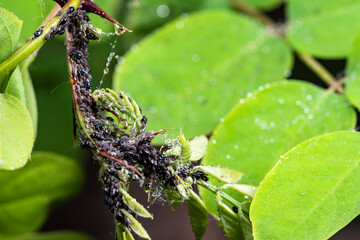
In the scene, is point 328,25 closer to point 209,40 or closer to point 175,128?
point 209,40

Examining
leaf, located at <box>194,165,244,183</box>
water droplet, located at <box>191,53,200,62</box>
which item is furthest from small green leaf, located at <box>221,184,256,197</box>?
water droplet, located at <box>191,53,200,62</box>

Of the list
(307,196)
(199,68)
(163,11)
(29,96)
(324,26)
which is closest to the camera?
(307,196)

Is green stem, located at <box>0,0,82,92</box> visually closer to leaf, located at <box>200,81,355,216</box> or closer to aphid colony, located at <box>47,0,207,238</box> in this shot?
aphid colony, located at <box>47,0,207,238</box>

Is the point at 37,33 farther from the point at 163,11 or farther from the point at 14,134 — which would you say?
the point at 163,11

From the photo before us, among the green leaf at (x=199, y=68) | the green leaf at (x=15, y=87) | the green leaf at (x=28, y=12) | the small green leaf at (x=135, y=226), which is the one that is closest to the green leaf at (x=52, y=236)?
the green leaf at (x=199, y=68)

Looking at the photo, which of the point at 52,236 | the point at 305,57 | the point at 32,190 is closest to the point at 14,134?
the point at 32,190

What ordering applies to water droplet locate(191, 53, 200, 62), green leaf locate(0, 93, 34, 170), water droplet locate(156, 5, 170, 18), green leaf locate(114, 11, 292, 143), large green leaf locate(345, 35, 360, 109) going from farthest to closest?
1. water droplet locate(156, 5, 170, 18)
2. water droplet locate(191, 53, 200, 62)
3. green leaf locate(114, 11, 292, 143)
4. large green leaf locate(345, 35, 360, 109)
5. green leaf locate(0, 93, 34, 170)

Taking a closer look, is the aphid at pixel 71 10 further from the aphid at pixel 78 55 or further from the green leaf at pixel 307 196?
the green leaf at pixel 307 196
